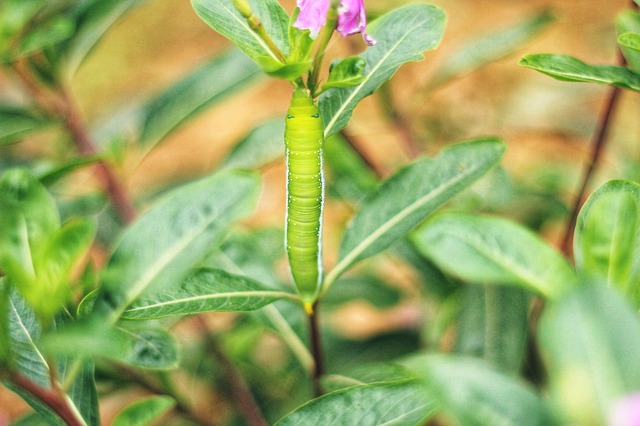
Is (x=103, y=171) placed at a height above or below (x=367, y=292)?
above

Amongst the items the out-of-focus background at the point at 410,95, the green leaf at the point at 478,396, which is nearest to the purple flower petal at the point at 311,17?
the green leaf at the point at 478,396

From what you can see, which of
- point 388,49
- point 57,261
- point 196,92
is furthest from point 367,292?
point 57,261

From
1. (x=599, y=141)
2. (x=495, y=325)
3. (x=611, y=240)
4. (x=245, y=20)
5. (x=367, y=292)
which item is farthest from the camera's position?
(x=367, y=292)

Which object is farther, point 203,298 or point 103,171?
point 103,171

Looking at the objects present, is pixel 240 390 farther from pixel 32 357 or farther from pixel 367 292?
pixel 32 357

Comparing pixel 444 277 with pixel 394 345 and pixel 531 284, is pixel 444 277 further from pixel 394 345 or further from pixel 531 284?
pixel 531 284

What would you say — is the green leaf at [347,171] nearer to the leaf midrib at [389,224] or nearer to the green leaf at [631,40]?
the leaf midrib at [389,224]
